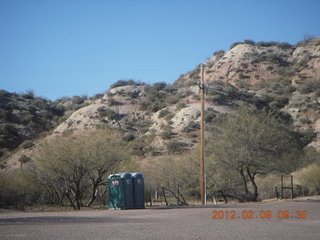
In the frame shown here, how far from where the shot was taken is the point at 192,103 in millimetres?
68688

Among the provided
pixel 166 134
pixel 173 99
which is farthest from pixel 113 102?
pixel 166 134

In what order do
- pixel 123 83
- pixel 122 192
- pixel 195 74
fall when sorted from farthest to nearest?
pixel 123 83 < pixel 195 74 < pixel 122 192

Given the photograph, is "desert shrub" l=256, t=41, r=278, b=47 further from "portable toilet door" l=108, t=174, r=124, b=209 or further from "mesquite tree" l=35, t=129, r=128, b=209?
"portable toilet door" l=108, t=174, r=124, b=209

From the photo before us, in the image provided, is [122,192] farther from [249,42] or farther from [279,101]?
[249,42]

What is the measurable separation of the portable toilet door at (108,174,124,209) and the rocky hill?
31297 millimetres

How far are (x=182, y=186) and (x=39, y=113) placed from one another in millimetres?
56981

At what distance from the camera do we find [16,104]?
8006cm

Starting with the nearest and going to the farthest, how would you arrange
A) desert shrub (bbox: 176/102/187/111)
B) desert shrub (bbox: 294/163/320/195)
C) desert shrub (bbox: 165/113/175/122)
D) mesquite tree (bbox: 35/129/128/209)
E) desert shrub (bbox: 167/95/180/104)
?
mesquite tree (bbox: 35/129/128/209)
desert shrub (bbox: 294/163/320/195)
desert shrub (bbox: 165/113/175/122)
desert shrub (bbox: 176/102/187/111)
desert shrub (bbox: 167/95/180/104)

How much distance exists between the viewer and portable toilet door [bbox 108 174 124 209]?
21969 millimetres

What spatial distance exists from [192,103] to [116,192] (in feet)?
156

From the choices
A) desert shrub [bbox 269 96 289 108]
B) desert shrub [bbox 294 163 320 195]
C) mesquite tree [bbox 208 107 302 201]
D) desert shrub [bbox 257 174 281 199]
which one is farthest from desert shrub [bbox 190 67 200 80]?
mesquite tree [bbox 208 107 302 201]

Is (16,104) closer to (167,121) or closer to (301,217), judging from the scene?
(167,121)

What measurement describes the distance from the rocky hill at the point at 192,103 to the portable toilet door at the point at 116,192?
Result: 103 ft

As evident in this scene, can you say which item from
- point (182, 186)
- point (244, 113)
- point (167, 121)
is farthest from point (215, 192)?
point (167, 121)
